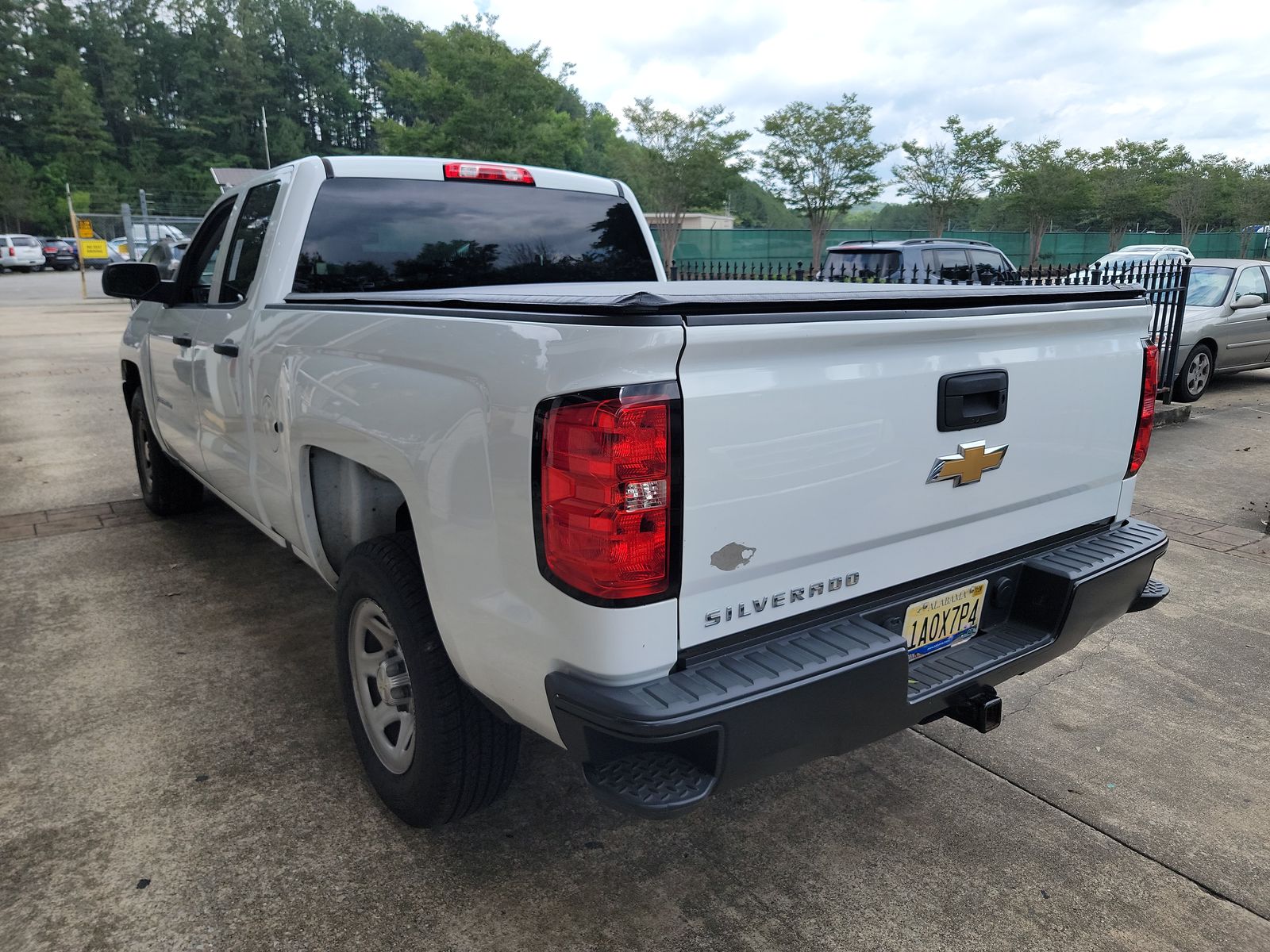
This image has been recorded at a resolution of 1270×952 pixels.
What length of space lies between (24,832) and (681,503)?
2.31m

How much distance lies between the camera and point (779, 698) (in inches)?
73.0

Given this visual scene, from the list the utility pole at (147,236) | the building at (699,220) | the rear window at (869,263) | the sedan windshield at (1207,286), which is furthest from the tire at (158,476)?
the building at (699,220)

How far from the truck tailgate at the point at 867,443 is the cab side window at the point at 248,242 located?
241 cm

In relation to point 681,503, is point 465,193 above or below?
above

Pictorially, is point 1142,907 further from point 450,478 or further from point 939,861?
point 450,478

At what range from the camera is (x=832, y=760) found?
10.1ft

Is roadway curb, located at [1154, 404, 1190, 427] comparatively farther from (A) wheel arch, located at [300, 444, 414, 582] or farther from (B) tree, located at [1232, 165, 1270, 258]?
(B) tree, located at [1232, 165, 1270, 258]

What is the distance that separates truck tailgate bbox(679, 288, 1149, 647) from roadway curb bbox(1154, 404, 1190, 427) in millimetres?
7131

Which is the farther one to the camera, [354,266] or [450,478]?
[354,266]

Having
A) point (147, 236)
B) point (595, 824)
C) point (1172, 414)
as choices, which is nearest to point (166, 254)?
point (147, 236)

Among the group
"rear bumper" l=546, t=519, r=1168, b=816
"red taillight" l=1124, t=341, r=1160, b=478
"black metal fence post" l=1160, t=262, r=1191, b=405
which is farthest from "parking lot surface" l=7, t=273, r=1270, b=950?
"black metal fence post" l=1160, t=262, r=1191, b=405

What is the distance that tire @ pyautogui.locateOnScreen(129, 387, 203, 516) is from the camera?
215 inches

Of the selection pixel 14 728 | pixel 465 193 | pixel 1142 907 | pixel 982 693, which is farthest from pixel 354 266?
pixel 1142 907

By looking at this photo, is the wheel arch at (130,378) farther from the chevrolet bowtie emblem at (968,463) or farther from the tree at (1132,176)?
the tree at (1132,176)
